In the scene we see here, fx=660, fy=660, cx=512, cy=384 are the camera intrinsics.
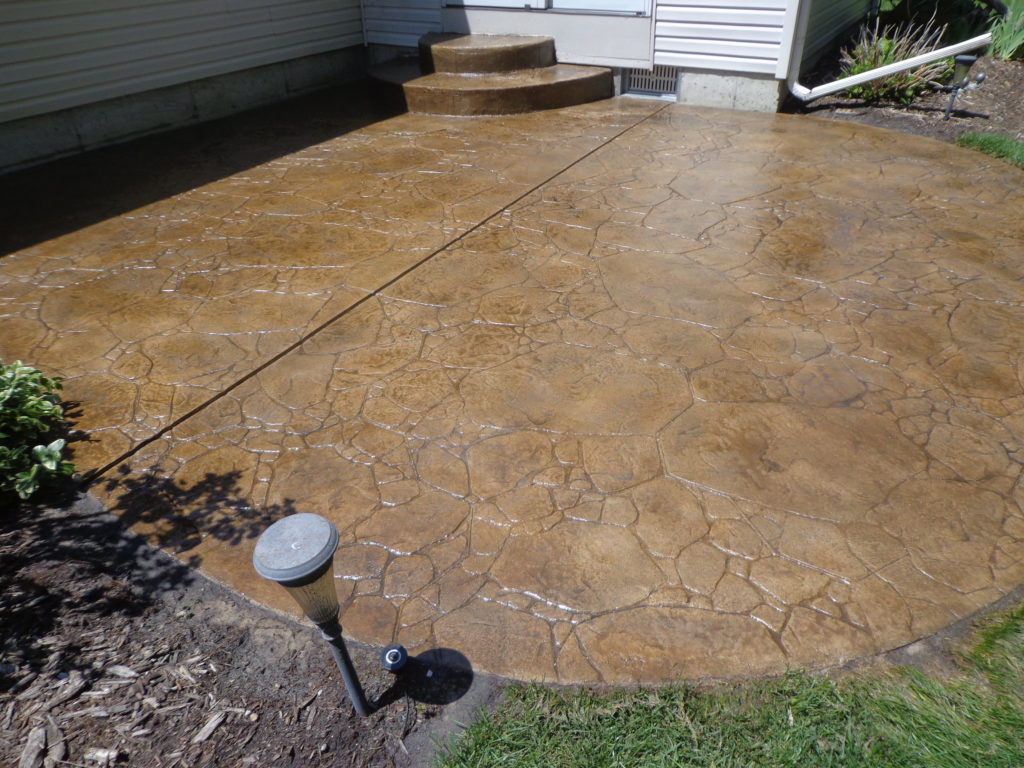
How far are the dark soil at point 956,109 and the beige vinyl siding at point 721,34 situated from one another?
87cm

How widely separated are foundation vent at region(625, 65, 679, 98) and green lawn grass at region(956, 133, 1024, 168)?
3.28m

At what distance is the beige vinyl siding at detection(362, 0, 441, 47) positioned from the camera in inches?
372

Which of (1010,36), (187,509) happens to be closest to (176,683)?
(187,509)

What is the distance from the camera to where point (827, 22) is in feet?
30.1

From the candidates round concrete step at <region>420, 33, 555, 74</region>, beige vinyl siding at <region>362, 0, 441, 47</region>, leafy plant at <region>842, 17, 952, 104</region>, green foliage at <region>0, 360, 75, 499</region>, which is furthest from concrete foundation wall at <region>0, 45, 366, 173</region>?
leafy plant at <region>842, 17, 952, 104</region>

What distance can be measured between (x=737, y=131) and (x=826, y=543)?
19.3 ft

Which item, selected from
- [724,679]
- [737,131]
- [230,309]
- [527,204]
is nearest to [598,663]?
[724,679]

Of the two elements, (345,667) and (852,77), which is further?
(852,77)

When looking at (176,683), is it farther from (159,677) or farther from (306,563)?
(306,563)

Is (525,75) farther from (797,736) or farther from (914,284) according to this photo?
(797,736)

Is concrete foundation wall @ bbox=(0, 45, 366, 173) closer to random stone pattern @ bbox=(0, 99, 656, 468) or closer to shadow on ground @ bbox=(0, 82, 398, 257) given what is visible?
shadow on ground @ bbox=(0, 82, 398, 257)

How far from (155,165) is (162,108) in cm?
121

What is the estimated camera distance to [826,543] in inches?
109

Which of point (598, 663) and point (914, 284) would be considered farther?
point (914, 284)
